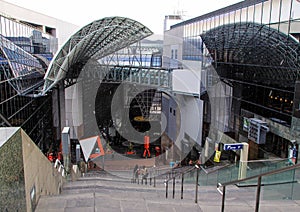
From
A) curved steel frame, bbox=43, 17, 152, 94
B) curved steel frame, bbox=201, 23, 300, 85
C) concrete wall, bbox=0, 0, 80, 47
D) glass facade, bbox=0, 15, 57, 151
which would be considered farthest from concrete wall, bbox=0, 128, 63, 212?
concrete wall, bbox=0, 0, 80, 47

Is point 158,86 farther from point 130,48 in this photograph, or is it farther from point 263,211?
point 263,211

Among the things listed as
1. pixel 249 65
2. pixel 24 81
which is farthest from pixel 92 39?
pixel 249 65

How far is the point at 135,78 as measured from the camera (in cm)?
3334

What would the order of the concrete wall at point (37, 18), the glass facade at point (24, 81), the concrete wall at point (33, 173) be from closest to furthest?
the concrete wall at point (33, 173)
the glass facade at point (24, 81)
the concrete wall at point (37, 18)

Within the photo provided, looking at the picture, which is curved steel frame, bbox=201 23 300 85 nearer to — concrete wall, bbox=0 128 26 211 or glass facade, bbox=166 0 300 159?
glass facade, bbox=166 0 300 159

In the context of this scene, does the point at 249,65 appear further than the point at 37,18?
No

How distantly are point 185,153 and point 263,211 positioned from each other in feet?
75.1

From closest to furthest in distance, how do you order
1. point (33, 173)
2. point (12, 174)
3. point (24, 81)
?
point (12, 174) → point (33, 173) → point (24, 81)

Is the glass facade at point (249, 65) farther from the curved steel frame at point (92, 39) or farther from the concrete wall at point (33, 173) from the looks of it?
the concrete wall at point (33, 173)

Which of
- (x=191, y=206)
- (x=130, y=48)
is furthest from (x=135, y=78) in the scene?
(x=191, y=206)

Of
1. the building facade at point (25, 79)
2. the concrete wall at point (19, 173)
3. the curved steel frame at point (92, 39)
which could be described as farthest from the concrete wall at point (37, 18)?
the concrete wall at point (19, 173)

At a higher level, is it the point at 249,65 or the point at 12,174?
the point at 249,65

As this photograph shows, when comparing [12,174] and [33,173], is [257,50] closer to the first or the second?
[33,173]

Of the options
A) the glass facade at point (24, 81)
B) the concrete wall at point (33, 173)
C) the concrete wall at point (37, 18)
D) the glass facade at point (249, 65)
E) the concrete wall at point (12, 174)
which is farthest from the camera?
the concrete wall at point (37, 18)
